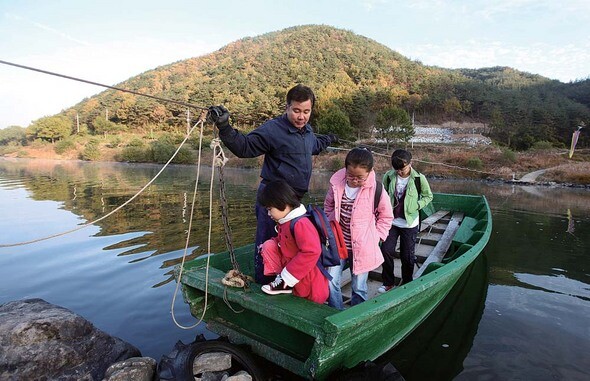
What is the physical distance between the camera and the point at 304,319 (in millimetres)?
2516

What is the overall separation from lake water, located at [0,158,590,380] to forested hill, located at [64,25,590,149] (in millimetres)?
32862

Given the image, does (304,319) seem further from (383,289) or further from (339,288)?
(383,289)

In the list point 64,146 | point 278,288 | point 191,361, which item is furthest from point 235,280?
point 64,146

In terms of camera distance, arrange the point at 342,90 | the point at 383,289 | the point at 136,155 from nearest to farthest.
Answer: the point at 383,289
the point at 136,155
the point at 342,90

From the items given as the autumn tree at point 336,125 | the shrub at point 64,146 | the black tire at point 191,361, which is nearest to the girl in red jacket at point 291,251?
the black tire at point 191,361

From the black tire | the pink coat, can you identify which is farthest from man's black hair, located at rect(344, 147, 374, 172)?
the black tire

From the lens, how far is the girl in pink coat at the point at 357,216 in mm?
3346

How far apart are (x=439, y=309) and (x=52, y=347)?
444 cm

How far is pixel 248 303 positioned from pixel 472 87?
7225cm

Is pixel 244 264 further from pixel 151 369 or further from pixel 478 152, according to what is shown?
pixel 478 152

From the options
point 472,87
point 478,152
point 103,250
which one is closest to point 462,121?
point 472,87

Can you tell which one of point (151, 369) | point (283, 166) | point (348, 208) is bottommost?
point (151, 369)

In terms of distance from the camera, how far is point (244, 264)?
420 centimetres

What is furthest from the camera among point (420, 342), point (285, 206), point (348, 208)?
point (420, 342)
